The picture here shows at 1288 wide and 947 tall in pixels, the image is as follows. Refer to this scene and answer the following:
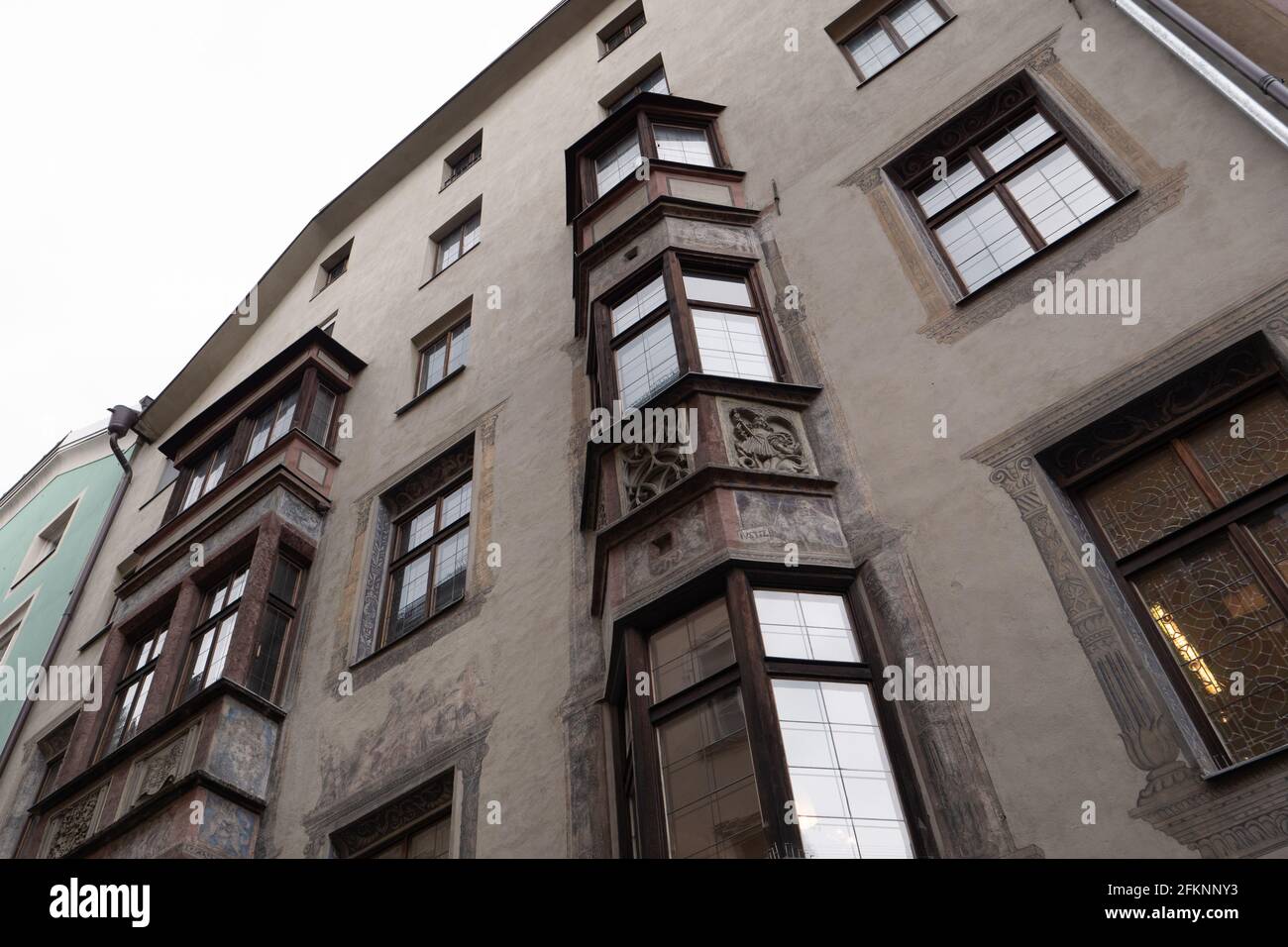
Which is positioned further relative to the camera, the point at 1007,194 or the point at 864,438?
the point at 1007,194

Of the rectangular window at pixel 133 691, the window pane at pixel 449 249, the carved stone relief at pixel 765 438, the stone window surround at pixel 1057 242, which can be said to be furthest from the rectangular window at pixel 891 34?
the rectangular window at pixel 133 691

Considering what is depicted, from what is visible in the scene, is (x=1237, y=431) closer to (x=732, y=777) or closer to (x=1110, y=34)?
(x=732, y=777)

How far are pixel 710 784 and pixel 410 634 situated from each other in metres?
4.75

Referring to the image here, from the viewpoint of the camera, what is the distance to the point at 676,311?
33.0ft

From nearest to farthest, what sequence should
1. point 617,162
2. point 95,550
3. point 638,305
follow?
point 638,305
point 617,162
point 95,550

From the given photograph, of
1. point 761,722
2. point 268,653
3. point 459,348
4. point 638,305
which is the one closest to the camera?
point 761,722

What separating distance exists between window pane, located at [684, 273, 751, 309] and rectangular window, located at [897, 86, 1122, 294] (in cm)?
176

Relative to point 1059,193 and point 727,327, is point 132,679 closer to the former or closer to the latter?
point 727,327

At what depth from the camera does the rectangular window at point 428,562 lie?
36.7 ft

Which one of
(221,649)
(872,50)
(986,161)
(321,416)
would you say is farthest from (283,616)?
(872,50)

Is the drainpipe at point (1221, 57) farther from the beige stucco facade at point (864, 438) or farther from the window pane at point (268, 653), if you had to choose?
the window pane at point (268, 653)

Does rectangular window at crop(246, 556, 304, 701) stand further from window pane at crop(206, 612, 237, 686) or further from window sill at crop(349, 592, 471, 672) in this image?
window sill at crop(349, 592, 471, 672)

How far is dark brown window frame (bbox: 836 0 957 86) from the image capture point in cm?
1195
